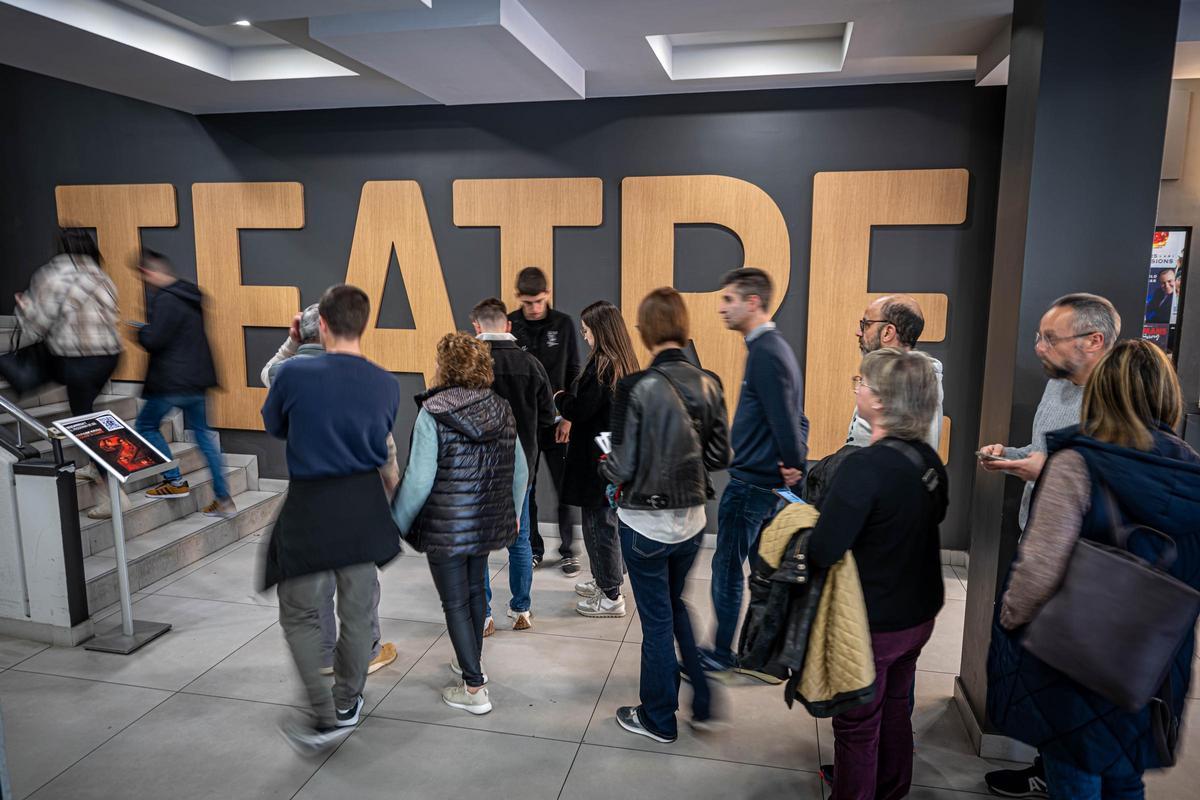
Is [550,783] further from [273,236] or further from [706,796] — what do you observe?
[273,236]

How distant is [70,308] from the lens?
4.40m

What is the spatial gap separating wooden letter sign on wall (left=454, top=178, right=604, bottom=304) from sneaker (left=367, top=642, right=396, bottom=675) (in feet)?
7.90

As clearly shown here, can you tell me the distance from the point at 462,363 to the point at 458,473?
413 mm

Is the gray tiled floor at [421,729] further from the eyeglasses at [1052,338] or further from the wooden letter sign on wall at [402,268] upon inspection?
the wooden letter sign on wall at [402,268]

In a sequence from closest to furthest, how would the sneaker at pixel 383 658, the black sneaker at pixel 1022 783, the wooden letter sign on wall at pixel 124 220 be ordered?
the black sneaker at pixel 1022 783 < the sneaker at pixel 383 658 < the wooden letter sign on wall at pixel 124 220

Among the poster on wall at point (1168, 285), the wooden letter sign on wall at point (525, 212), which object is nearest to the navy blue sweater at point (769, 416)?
the wooden letter sign on wall at point (525, 212)

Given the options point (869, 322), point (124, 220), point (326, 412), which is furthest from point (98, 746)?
point (124, 220)

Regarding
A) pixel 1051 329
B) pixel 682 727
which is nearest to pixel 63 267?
pixel 682 727

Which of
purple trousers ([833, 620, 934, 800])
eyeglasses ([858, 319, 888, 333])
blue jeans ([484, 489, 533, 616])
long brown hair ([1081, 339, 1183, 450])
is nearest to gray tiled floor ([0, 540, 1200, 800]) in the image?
blue jeans ([484, 489, 533, 616])

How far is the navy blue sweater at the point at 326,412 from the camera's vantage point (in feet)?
8.39

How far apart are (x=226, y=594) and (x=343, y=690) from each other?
1753 millimetres

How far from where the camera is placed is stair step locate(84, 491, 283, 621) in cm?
406

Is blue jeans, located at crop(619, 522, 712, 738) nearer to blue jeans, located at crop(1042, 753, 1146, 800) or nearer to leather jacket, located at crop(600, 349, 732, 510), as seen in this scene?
leather jacket, located at crop(600, 349, 732, 510)

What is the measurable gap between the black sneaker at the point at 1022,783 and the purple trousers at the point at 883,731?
0.49 meters
